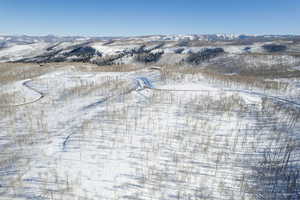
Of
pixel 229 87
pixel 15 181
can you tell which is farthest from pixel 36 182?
pixel 229 87

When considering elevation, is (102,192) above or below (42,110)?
below

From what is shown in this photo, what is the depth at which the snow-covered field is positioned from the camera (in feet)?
16.6

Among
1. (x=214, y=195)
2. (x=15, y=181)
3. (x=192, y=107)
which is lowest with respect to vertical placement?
(x=214, y=195)

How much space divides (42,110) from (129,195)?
7591mm

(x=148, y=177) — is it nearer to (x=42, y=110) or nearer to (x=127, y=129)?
(x=127, y=129)

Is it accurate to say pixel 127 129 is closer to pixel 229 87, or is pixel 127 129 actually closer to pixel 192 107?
pixel 192 107

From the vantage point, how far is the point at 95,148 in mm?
6605

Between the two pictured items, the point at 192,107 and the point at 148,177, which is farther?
the point at 192,107

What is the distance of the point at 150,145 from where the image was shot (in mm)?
6941

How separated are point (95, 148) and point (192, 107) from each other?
219 inches

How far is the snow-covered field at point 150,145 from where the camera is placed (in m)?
5.05

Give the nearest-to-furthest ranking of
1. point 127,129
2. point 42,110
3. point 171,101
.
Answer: point 127,129 → point 42,110 → point 171,101

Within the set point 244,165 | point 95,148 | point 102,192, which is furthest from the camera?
point 95,148

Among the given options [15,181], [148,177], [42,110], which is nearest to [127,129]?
[148,177]
